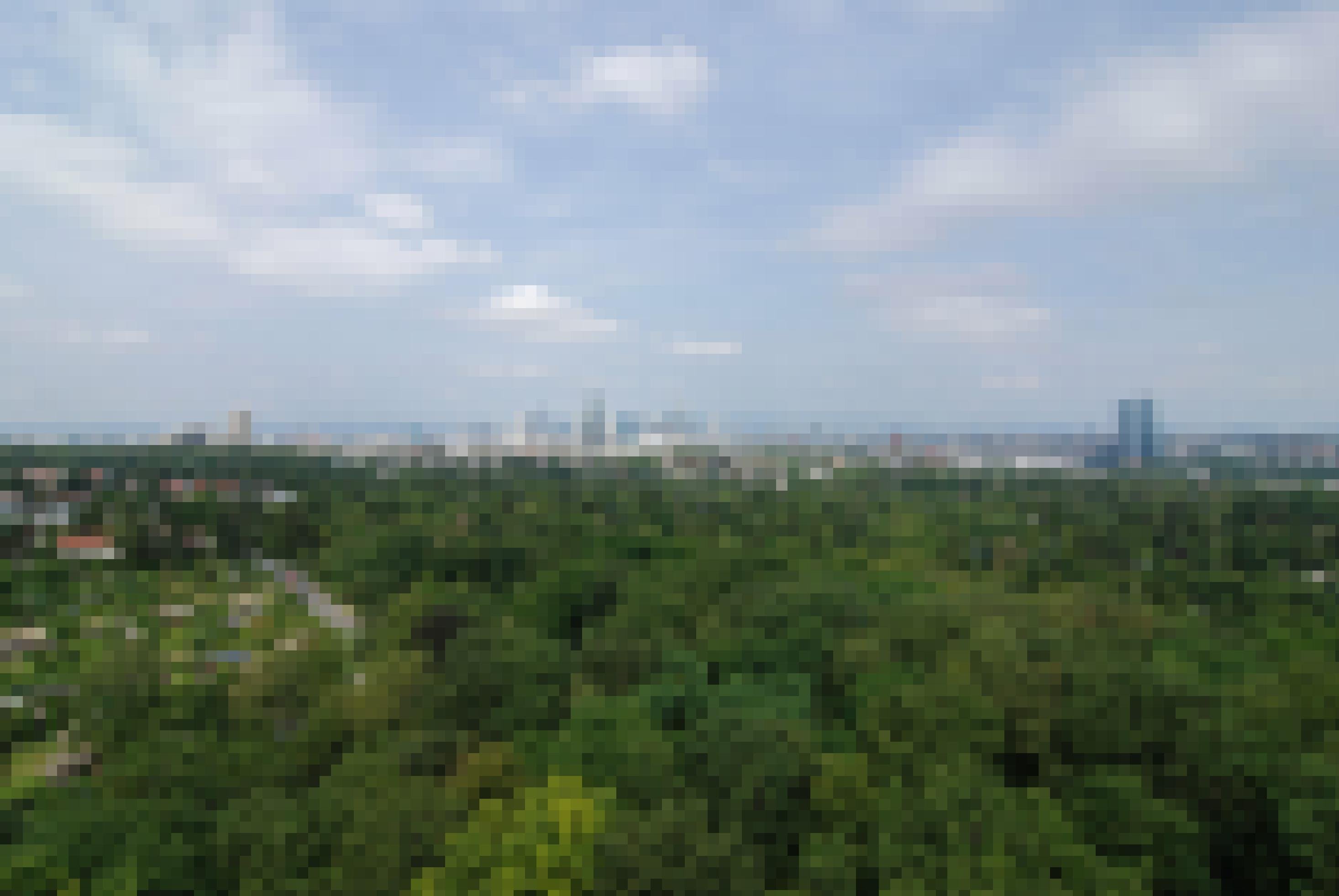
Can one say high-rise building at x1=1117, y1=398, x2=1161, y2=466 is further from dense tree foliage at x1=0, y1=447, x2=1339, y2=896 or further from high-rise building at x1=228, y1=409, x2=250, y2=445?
high-rise building at x1=228, y1=409, x2=250, y2=445

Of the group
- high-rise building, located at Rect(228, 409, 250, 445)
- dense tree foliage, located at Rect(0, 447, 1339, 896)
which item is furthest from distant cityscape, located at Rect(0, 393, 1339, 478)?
dense tree foliage, located at Rect(0, 447, 1339, 896)

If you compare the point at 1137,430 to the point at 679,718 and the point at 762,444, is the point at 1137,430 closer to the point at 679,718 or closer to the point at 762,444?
the point at 762,444

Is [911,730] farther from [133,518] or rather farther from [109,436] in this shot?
[109,436]

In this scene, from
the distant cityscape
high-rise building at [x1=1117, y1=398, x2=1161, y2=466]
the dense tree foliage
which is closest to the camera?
the dense tree foliage

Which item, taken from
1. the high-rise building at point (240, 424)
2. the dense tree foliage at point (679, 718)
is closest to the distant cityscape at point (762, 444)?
the high-rise building at point (240, 424)

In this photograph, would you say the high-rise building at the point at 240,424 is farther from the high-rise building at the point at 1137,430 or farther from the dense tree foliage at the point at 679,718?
the high-rise building at the point at 1137,430

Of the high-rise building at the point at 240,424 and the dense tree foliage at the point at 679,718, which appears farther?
the high-rise building at the point at 240,424
